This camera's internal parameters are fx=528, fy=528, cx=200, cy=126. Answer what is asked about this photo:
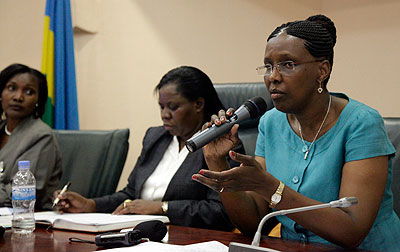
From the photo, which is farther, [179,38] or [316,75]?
[179,38]

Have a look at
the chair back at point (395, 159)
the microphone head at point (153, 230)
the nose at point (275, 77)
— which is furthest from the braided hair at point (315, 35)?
the microphone head at point (153, 230)

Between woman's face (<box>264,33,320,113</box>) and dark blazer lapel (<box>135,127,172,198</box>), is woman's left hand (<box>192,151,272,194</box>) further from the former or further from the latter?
dark blazer lapel (<box>135,127,172,198</box>)

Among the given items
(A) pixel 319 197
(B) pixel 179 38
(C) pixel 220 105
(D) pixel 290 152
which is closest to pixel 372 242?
(A) pixel 319 197

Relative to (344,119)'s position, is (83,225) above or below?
below

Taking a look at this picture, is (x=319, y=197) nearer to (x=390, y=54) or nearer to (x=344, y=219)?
(x=344, y=219)

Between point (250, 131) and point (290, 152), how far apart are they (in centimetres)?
82

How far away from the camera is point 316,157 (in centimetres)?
172

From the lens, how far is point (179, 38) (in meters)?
3.78

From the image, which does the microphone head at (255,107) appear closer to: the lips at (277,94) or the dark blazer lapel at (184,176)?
the lips at (277,94)

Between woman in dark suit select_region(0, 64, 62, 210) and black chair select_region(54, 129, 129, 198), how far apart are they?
5.8 inches

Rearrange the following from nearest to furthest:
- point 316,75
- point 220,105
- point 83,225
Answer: point 316,75 → point 83,225 → point 220,105

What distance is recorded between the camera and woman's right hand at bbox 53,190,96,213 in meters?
2.21

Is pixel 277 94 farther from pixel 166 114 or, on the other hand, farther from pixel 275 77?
pixel 166 114

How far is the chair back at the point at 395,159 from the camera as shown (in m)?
1.93
